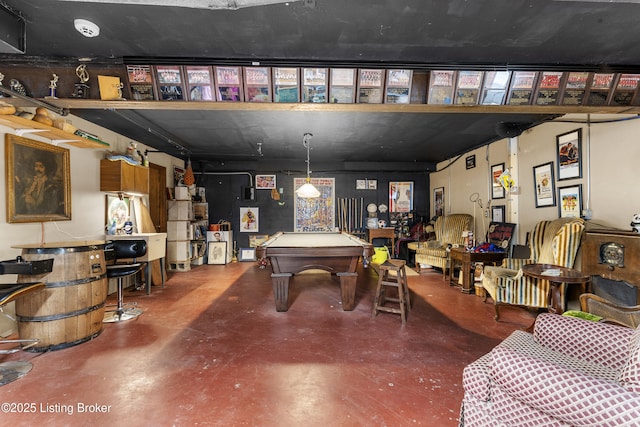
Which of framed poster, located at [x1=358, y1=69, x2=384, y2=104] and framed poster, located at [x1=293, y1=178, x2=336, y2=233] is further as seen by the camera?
framed poster, located at [x1=293, y1=178, x2=336, y2=233]

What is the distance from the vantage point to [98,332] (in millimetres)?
3016

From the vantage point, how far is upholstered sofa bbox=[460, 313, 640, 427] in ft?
3.37

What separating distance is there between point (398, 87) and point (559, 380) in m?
2.38

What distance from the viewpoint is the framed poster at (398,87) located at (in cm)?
253

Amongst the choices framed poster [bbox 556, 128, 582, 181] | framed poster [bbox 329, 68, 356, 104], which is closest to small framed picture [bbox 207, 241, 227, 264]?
framed poster [bbox 329, 68, 356, 104]

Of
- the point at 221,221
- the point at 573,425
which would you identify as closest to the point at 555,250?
the point at 573,425

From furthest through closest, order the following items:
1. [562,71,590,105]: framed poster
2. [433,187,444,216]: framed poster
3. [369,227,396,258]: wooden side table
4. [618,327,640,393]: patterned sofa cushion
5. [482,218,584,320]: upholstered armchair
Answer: [369,227,396,258]: wooden side table
[433,187,444,216]: framed poster
[482,218,584,320]: upholstered armchair
[562,71,590,105]: framed poster
[618,327,640,393]: patterned sofa cushion

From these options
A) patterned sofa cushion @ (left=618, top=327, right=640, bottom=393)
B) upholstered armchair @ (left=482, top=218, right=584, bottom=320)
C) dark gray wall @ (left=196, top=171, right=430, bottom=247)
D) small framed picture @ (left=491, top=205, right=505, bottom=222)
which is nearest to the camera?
patterned sofa cushion @ (left=618, top=327, right=640, bottom=393)

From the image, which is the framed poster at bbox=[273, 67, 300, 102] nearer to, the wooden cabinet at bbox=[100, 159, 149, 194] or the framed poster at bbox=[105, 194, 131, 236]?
the wooden cabinet at bbox=[100, 159, 149, 194]

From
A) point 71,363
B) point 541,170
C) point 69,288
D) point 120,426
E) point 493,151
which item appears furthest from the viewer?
point 493,151

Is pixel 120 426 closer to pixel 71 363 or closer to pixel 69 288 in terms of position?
pixel 71 363

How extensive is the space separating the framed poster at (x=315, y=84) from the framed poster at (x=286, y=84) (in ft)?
0.21

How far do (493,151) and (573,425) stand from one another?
16.8ft

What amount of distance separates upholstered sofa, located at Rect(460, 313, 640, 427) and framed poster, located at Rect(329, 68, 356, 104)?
225 cm
